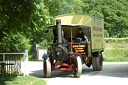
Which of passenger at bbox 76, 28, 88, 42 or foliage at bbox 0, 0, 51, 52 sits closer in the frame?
foliage at bbox 0, 0, 51, 52

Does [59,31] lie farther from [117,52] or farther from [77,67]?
[117,52]

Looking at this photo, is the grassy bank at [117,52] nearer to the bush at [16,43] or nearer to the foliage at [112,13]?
the bush at [16,43]

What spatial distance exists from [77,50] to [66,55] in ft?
4.21

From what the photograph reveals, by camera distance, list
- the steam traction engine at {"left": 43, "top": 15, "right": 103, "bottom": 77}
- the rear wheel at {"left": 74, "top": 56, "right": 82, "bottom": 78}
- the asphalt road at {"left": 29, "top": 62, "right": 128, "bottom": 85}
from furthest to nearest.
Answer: the steam traction engine at {"left": 43, "top": 15, "right": 103, "bottom": 77}, the rear wheel at {"left": 74, "top": 56, "right": 82, "bottom": 78}, the asphalt road at {"left": 29, "top": 62, "right": 128, "bottom": 85}

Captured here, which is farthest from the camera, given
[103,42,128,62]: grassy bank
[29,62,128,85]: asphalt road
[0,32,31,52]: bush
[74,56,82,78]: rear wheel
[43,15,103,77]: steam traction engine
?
[103,42,128,62]: grassy bank

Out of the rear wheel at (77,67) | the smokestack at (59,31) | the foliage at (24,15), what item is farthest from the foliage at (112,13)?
the foliage at (24,15)

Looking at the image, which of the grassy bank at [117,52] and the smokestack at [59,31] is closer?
the smokestack at [59,31]

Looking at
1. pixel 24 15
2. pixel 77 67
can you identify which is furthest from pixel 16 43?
pixel 24 15

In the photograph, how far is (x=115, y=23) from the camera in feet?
244

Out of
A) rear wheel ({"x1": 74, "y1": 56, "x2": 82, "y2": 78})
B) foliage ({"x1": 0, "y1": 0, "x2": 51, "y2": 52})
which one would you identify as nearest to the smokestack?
rear wheel ({"x1": 74, "y1": 56, "x2": 82, "y2": 78})

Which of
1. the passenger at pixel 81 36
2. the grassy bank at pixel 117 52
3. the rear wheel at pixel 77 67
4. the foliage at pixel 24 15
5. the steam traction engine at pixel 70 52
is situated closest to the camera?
the foliage at pixel 24 15

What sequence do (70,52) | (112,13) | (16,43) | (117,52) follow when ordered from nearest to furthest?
(70,52), (16,43), (117,52), (112,13)

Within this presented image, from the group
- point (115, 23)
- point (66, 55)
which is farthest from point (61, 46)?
point (115, 23)

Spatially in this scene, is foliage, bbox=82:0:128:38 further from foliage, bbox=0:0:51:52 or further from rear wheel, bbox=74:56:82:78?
foliage, bbox=0:0:51:52
